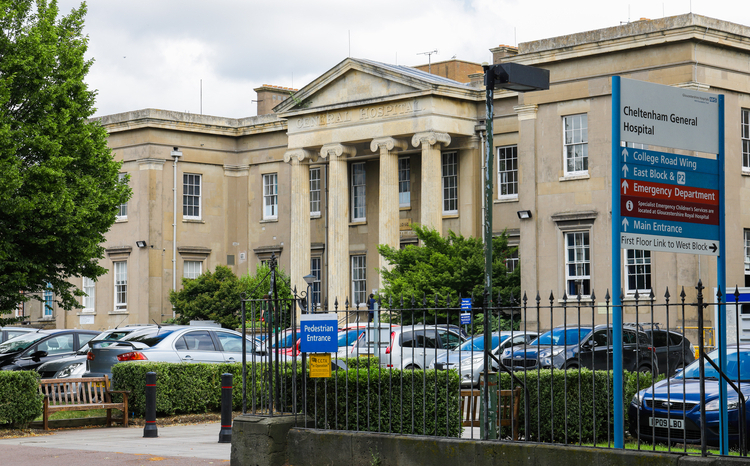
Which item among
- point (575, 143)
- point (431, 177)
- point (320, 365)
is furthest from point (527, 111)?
point (320, 365)

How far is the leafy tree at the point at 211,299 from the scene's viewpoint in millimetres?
43469

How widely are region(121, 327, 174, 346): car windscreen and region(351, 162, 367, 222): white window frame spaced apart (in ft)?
77.1

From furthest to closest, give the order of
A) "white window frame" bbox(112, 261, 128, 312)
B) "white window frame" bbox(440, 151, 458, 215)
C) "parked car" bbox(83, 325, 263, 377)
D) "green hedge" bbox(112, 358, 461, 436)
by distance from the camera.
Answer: "white window frame" bbox(112, 261, 128, 312), "white window frame" bbox(440, 151, 458, 215), "parked car" bbox(83, 325, 263, 377), "green hedge" bbox(112, 358, 461, 436)

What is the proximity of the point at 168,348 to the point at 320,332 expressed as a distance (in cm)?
914

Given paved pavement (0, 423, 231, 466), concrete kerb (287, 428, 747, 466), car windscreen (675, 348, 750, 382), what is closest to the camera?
concrete kerb (287, 428, 747, 466)

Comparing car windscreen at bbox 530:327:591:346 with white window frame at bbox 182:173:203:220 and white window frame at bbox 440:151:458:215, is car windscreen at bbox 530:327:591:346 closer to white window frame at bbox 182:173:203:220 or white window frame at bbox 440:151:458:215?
white window frame at bbox 440:151:458:215

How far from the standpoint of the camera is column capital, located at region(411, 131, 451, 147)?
3866 cm

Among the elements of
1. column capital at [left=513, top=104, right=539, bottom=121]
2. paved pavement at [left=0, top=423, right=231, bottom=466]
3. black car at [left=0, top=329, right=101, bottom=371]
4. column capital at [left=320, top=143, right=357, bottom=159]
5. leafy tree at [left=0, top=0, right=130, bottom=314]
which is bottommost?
paved pavement at [left=0, top=423, right=231, bottom=466]

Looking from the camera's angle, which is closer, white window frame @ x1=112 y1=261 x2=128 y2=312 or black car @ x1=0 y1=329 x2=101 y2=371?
black car @ x1=0 y1=329 x2=101 y2=371

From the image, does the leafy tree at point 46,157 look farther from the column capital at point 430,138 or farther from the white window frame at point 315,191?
the white window frame at point 315,191

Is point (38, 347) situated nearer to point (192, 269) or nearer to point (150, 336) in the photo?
point (150, 336)

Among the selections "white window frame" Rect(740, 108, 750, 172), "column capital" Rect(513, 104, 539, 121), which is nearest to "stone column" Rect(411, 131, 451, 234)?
"column capital" Rect(513, 104, 539, 121)

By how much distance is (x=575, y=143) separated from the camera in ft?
109

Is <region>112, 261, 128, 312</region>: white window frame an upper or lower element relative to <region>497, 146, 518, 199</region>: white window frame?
lower
